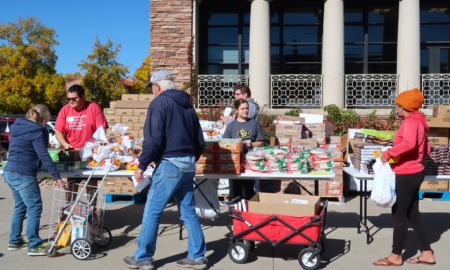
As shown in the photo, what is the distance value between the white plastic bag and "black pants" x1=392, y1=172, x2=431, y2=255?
112mm

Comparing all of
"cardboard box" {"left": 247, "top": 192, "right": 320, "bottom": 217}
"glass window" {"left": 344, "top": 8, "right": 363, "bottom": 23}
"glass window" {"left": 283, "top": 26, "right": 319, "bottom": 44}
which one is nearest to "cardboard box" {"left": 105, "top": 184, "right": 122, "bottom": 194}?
"cardboard box" {"left": 247, "top": 192, "right": 320, "bottom": 217}

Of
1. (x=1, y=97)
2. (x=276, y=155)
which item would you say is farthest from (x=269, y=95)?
(x=1, y=97)

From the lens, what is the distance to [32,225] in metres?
5.77

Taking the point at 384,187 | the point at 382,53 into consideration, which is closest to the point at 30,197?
the point at 384,187

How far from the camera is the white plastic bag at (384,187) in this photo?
563 centimetres

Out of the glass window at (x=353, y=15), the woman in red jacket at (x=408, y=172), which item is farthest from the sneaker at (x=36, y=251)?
the glass window at (x=353, y=15)

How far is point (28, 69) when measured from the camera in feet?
118

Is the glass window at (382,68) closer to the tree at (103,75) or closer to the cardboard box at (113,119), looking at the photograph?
the cardboard box at (113,119)

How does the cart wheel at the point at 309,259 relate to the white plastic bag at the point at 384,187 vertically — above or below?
below

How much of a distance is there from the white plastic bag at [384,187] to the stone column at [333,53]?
29.5 ft

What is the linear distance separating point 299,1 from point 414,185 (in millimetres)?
12518

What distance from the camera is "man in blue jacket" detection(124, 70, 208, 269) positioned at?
5.10m

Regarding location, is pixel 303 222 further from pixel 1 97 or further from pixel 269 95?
pixel 1 97

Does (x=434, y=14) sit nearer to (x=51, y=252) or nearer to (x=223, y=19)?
(x=223, y=19)
